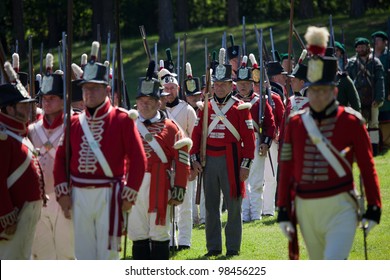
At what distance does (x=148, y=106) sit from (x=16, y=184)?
76.6 inches

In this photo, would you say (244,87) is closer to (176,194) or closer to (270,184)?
(270,184)

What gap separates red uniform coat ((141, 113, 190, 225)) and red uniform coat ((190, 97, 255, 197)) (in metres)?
1.46

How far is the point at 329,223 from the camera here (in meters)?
8.70

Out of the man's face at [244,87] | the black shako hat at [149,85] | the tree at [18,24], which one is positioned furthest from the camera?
the tree at [18,24]

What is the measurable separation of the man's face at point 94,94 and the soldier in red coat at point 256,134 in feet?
17.5

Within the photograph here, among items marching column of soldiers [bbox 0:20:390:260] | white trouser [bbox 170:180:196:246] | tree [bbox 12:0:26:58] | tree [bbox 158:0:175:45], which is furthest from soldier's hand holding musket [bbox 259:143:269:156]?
tree [bbox 158:0:175:45]

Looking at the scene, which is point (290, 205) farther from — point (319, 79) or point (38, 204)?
point (38, 204)

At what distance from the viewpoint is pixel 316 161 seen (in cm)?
873

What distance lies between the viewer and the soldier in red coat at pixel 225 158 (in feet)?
41.9

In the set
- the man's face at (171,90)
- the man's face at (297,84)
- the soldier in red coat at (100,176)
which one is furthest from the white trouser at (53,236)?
the man's face at (297,84)

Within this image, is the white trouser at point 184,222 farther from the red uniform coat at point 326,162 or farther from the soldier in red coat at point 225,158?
the red uniform coat at point 326,162

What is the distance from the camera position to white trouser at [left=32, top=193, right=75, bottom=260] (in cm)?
1052

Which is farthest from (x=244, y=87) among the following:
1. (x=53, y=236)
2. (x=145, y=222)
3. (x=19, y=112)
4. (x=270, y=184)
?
(x=19, y=112)

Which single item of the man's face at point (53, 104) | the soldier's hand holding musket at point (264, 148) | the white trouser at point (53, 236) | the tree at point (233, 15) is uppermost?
the man's face at point (53, 104)
